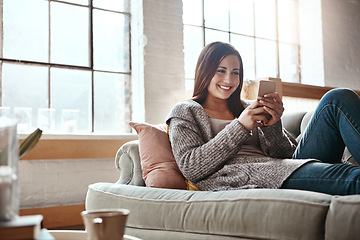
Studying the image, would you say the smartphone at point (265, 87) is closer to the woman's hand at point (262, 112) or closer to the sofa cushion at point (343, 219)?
the woman's hand at point (262, 112)

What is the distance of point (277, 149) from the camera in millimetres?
1906

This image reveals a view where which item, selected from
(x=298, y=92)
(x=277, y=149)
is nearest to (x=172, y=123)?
(x=277, y=149)

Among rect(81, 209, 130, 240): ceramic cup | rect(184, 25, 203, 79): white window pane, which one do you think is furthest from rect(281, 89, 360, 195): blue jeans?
rect(184, 25, 203, 79): white window pane

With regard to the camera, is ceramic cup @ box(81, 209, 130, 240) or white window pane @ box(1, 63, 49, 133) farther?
white window pane @ box(1, 63, 49, 133)

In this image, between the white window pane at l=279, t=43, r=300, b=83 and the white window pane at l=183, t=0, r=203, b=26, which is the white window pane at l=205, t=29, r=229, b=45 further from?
the white window pane at l=279, t=43, r=300, b=83

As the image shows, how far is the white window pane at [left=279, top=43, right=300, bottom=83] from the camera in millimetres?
4820

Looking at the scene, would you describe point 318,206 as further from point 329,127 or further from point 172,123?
point 172,123

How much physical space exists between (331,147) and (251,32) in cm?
305

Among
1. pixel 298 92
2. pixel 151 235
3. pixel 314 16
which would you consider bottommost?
pixel 151 235

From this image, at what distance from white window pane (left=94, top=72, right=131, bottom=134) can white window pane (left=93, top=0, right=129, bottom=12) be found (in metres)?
0.58

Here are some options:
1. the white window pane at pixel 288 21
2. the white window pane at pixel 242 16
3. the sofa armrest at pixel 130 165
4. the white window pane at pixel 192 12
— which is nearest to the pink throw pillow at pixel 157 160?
the sofa armrest at pixel 130 165

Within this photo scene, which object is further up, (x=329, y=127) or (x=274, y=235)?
(x=329, y=127)

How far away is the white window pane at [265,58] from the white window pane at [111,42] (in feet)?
5.23

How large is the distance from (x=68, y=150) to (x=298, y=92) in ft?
7.68
